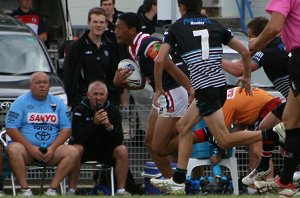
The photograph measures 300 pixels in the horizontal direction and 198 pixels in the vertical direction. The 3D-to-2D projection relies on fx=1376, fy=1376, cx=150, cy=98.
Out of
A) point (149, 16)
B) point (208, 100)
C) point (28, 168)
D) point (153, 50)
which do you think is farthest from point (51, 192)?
point (149, 16)

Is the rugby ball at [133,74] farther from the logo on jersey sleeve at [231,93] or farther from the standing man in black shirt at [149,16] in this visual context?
the standing man in black shirt at [149,16]

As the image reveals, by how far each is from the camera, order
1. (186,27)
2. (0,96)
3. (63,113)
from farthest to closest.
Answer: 1. (0,96)
2. (63,113)
3. (186,27)

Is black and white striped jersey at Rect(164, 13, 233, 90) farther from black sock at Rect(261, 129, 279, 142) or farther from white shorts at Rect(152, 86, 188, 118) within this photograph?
white shorts at Rect(152, 86, 188, 118)

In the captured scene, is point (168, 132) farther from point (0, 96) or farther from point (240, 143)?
point (0, 96)

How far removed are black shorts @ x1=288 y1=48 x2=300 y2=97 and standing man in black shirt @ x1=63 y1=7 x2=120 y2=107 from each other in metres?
5.28

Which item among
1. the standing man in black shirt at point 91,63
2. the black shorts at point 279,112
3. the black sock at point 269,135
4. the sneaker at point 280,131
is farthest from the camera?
the standing man in black shirt at point 91,63

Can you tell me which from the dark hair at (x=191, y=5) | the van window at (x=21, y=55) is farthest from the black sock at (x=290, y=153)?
Answer: the van window at (x=21, y=55)

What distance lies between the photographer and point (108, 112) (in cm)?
1560

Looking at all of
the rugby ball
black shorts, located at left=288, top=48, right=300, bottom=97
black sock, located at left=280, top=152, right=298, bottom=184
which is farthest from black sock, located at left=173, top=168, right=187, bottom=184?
black shorts, located at left=288, top=48, right=300, bottom=97

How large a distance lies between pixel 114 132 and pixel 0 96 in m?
1.82

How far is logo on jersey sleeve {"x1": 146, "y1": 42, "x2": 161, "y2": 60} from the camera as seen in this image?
14.9m

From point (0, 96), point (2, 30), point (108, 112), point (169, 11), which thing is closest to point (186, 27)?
point (108, 112)

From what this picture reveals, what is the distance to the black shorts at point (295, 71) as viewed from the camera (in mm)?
11992

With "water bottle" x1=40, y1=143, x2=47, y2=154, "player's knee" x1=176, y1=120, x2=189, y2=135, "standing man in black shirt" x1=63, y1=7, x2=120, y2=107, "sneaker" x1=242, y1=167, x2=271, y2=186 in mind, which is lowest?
"sneaker" x1=242, y1=167, x2=271, y2=186
